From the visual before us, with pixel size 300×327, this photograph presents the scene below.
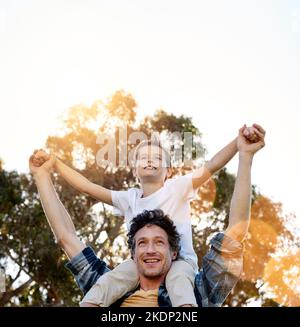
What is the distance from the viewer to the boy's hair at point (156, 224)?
2.42 m

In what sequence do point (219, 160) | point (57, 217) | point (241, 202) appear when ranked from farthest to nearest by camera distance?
point (57, 217), point (219, 160), point (241, 202)

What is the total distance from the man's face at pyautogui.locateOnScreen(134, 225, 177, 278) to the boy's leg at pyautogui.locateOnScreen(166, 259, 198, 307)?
0.15 feet

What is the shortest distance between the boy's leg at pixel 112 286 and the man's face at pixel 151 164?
0.59 metres

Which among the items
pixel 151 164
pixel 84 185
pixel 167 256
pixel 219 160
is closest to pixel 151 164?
pixel 151 164

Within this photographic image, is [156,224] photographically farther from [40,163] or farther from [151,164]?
[40,163]

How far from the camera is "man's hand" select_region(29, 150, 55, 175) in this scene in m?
2.80

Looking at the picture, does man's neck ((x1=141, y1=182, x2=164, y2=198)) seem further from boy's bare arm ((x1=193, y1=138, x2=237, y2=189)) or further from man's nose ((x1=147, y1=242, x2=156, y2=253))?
man's nose ((x1=147, y1=242, x2=156, y2=253))

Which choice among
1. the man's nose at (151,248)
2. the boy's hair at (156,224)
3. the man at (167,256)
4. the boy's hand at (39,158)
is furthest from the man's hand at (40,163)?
the man's nose at (151,248)

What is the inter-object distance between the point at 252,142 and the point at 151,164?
735 millimetres

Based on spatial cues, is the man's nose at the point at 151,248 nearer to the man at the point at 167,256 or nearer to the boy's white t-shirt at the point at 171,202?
the man at the point at 167,256

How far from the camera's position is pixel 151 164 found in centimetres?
288

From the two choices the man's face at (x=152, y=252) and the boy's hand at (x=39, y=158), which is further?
the boy's hand at (x=39, y=158)
